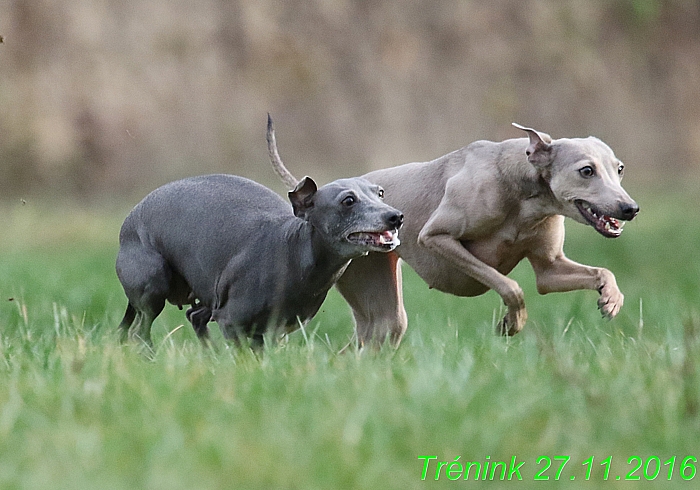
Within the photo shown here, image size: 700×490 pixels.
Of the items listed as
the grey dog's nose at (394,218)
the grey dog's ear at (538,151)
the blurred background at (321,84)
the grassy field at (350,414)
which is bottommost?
the blurred background at (321,84)

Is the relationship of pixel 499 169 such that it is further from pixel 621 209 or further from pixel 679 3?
pixel 679 3

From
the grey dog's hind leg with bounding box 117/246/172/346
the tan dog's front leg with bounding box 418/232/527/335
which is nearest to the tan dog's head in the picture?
the tan dog's front leg with bounding box 418/232/527/335

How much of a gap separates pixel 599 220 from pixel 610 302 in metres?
0.42

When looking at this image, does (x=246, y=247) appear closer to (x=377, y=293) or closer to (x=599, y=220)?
(x=377, y=293)

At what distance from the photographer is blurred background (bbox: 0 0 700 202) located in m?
18.9

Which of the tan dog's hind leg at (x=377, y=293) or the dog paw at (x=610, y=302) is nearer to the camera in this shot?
the dog paw at (x=610, y=302)

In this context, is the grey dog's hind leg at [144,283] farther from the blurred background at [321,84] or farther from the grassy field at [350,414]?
the blurred background at [321,84]

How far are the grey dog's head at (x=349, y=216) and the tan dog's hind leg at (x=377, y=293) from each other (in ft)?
2.35

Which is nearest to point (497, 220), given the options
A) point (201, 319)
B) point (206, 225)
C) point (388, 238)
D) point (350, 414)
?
point (388, 238)

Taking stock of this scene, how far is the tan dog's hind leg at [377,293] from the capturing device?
5.71 m

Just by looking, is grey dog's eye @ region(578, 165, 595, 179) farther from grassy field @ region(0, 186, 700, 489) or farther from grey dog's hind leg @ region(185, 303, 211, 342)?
grey dog's hind leg @ region(185, 303, 211, 342)

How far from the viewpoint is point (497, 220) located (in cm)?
520

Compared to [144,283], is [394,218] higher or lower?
higher

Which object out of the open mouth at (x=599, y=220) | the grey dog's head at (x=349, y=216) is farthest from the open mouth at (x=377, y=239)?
the open mouth at (x=599, y=220)
